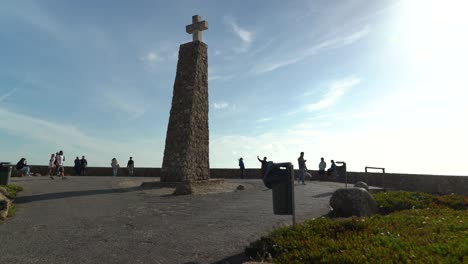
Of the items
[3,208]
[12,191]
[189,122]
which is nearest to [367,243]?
[3,208]

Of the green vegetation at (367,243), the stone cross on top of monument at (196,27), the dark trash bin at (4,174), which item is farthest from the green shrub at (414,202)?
the dark trash bin at (4,174)

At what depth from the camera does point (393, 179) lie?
23.2m

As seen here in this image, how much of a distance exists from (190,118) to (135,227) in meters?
10.3

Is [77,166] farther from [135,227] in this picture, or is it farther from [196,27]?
[135,227]

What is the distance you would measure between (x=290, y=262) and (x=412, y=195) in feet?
32.4

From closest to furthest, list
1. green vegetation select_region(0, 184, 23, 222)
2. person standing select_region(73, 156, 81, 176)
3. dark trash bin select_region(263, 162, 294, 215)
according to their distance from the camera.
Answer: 1. dark trash bin select_region(263, 162, 294, 215)
2. green vegetation select_region(0, 184, 23, 222)
3. person standing select_region(73, 156, 81, 176)

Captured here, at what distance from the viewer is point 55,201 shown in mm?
12141

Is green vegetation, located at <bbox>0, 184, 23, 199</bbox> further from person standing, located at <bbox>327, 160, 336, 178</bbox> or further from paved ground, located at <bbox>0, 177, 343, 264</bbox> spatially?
person standing, located at <bbox>327, 160, 336, 178</bbox>

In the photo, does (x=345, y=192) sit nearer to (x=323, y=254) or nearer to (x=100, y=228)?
(x=323, y=254)

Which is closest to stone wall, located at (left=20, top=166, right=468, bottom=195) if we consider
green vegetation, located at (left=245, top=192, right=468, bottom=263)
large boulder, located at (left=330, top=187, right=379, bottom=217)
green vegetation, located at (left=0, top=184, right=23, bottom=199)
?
large boulder, located at (left=330, top=187, right=379, bottom=217)

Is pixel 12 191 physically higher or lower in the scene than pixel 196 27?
lower

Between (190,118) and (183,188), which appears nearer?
(183,188)

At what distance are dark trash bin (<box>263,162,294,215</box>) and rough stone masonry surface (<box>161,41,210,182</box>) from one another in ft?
38.8

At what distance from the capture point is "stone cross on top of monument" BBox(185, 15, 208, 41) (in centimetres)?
1916
